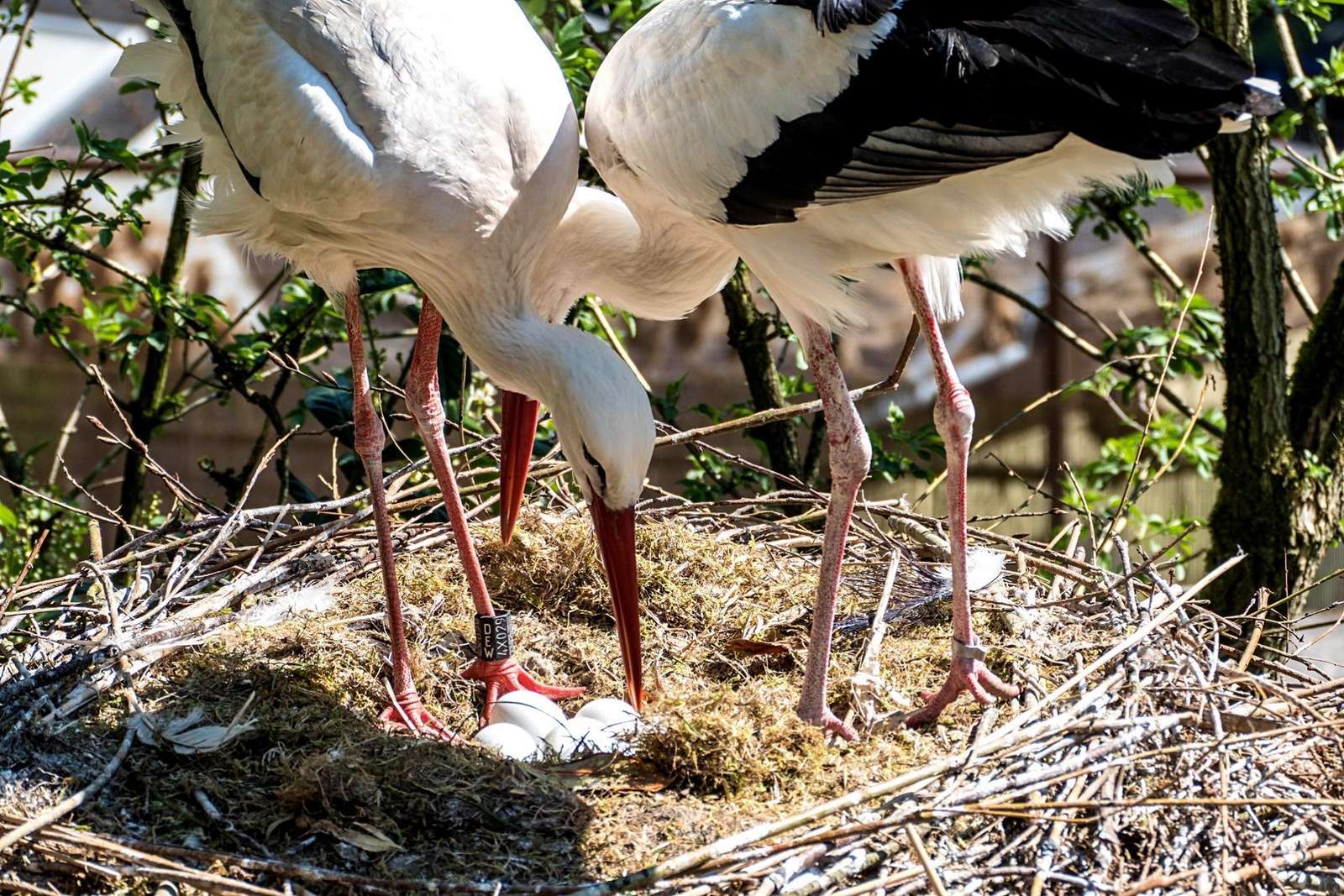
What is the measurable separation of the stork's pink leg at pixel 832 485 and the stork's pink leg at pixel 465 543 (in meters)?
0.78

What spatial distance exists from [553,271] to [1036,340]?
4.49 meters

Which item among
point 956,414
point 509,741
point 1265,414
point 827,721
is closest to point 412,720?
point 509,741

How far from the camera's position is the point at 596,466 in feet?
11.4

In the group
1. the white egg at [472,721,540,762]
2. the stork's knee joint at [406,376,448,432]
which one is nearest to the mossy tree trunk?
the white egg at [472,721,540,762]

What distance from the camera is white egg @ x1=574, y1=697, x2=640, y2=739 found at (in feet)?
11.5

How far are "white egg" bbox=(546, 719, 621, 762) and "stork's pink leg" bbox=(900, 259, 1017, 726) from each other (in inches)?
31.0

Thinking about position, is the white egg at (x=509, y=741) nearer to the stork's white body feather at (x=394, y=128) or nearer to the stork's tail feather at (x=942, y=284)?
the stork's white body feather at (x=394, y=128)

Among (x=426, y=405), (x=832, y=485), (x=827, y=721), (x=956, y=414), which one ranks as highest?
→ (x=426, y=405)

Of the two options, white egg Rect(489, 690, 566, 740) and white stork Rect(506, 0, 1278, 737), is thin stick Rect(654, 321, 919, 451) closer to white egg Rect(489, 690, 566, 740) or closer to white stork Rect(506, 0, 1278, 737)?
white stork Rect(506, 0, 1278, 737)

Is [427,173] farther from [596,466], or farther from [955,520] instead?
[955,520]

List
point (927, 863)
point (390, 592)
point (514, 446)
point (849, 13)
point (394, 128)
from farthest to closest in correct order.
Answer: point (514, 446), point (390, 592), point (394, 128), point (849, 13), point (927, 863)

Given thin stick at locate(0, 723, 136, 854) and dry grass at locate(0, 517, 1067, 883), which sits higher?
thin stick at locate(0, 723, 136, 854)

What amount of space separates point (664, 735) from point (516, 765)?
35 centimetres

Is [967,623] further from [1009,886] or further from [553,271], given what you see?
[553,271]
